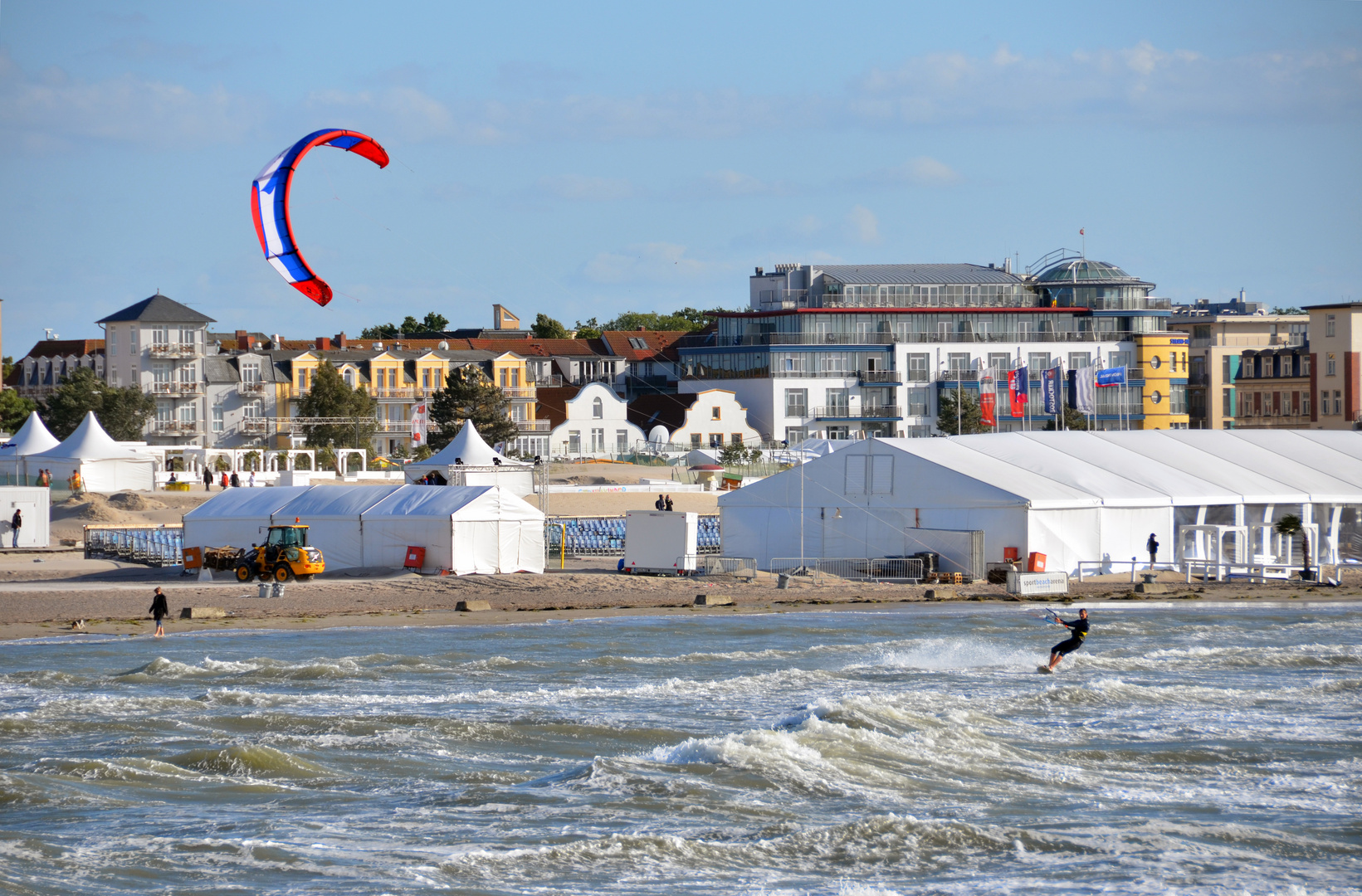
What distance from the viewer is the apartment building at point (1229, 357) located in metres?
91.7

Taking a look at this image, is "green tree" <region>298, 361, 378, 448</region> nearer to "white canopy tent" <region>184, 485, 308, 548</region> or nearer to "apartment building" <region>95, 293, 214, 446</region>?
"apartment building" <region>95, 293, 214, 446</region>

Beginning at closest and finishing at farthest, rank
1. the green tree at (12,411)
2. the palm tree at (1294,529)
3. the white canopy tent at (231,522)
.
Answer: the white canopy tent at (231,522) → the palm tree at (1294,529) → the green tree at (12,411)

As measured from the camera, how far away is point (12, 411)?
287 feet

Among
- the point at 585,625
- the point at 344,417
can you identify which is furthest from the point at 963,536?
the point at 344,417

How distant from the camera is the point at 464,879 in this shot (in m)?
12.9

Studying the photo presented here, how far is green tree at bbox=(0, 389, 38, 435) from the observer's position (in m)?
87.4

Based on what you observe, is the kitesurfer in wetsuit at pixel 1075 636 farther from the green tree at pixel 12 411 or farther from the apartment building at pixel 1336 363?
the green tree at pixel 12 411

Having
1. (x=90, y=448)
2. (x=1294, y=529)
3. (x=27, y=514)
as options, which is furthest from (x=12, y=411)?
(x=1294, y=529)

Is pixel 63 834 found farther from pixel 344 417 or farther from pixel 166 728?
pixel 344 417

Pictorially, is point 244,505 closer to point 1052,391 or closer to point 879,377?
point 1052,391

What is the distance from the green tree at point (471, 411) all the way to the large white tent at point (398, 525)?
3899cm

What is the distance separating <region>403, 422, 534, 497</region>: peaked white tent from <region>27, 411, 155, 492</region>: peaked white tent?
11.0 metres

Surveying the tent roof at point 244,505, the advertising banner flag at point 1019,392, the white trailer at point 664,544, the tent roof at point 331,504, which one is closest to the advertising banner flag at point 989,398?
the advertising banner flag at point 1019,392

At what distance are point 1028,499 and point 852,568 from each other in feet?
15.7
